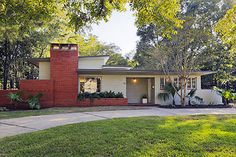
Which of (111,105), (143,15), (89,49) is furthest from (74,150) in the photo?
(89,49)

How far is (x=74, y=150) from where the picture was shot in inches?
207

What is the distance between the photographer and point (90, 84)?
60.2ft

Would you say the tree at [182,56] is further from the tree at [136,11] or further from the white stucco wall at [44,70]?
the tree at [136,11]

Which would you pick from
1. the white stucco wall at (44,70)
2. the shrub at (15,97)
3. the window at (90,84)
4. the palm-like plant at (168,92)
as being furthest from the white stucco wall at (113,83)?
the shrub at (15,97)

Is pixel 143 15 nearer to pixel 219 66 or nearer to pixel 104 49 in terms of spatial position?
pixel 219 66

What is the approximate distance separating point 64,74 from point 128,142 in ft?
41.0

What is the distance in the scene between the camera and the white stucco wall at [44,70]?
1820 cm

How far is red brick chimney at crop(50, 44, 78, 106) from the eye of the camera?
1722 centimetres

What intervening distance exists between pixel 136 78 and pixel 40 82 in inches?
320

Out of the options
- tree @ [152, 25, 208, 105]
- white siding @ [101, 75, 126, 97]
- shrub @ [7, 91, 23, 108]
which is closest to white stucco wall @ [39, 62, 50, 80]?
shrub @ [7, 91, 23, 108]

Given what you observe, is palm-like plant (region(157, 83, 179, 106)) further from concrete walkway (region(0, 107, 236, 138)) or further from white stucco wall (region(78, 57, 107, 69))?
concrete walkway (region(0, 107, 236, 138))

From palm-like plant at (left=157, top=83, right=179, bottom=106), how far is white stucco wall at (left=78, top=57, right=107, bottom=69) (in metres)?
5.49

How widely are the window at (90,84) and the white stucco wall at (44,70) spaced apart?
9.03 ft

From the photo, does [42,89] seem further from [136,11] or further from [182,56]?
[136,11]
